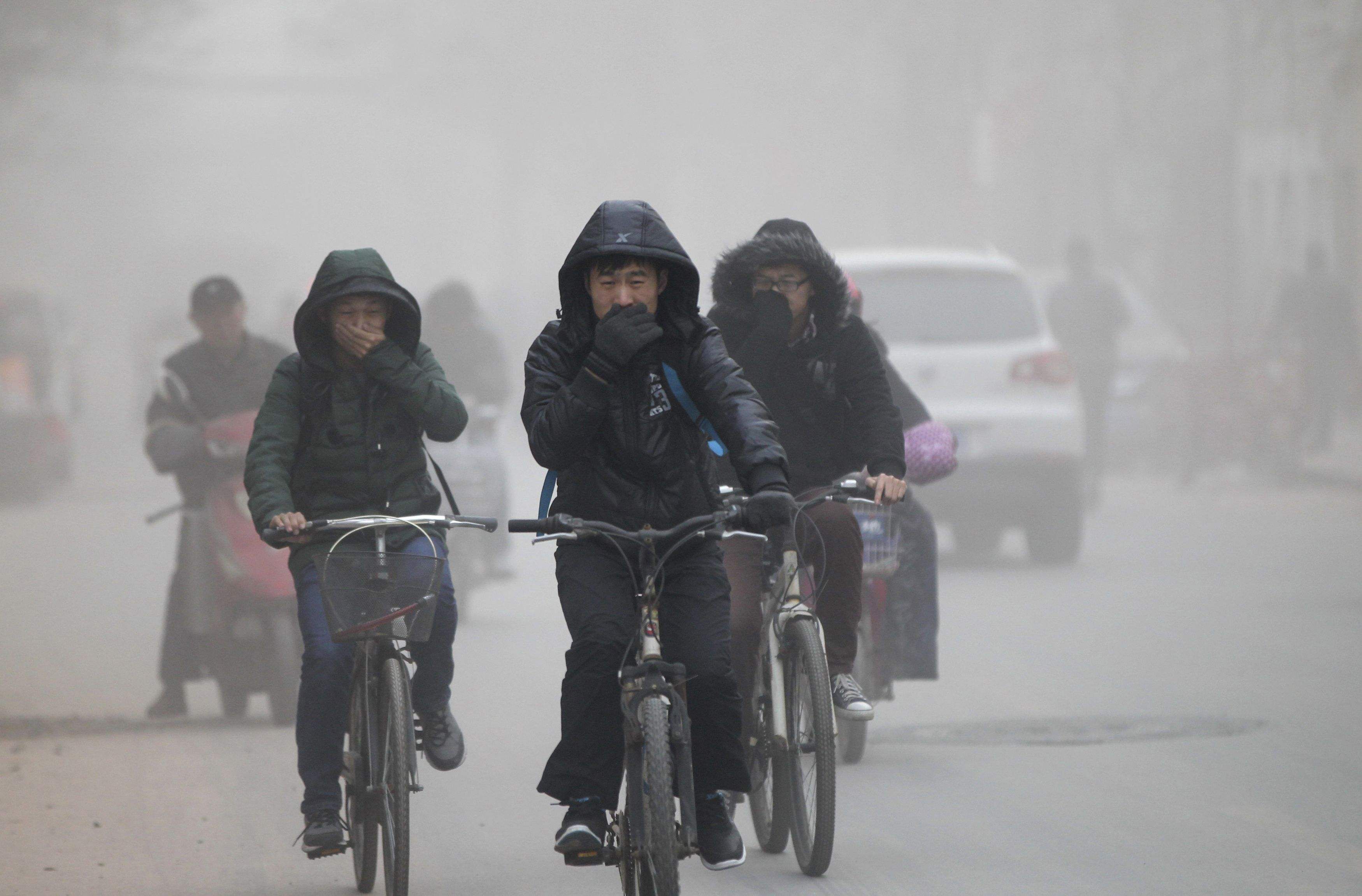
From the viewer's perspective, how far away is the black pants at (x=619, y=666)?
16.4 feet

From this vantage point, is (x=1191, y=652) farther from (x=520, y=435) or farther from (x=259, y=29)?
(x=259, y=29)

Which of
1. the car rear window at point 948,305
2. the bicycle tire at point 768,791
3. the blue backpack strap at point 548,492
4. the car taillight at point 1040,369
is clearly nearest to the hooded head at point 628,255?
the blue backpack strap at point 548,492

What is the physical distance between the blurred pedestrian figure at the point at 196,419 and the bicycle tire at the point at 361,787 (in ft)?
10.2

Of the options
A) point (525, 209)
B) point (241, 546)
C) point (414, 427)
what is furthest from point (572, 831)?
point (525, 209)

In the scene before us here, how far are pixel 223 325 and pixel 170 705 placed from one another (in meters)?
1.61

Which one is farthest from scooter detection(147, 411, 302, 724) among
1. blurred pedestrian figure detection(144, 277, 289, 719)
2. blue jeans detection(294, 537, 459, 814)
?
blue jeans detection(294, 537, 459, 814)

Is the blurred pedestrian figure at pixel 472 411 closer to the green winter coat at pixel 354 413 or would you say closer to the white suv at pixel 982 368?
the white suv at pixel 982 368

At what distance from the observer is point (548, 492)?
5211mm

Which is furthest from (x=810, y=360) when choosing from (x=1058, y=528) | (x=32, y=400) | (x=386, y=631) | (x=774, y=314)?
(x=32, y=400)

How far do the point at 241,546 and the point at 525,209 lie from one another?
56.3m

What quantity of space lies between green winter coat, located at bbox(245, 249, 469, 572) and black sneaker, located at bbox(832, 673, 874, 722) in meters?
1.24

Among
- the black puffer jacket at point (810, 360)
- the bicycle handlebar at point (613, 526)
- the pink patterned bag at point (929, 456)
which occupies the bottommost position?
the pink patterned bag at point (929, 456)

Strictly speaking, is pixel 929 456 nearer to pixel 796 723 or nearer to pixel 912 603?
pixel 912 603

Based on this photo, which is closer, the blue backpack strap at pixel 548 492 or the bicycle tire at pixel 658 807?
the bicycle tire at pixel 658 807
